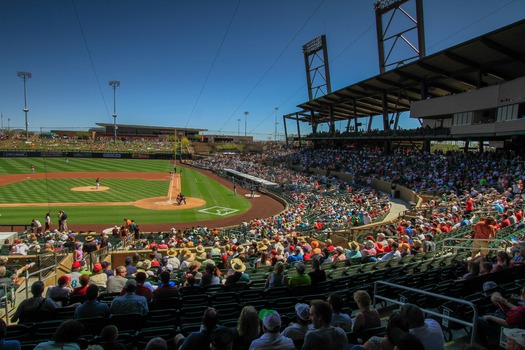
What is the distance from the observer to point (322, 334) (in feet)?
10.9

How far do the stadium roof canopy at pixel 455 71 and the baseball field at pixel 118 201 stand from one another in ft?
63.6

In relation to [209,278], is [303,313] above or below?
above

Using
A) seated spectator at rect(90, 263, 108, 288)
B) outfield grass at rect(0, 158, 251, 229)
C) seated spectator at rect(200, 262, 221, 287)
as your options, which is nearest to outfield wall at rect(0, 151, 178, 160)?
outfield grass at rect(0, 158, 251, 229)

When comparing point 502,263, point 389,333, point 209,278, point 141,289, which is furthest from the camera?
point 209,278

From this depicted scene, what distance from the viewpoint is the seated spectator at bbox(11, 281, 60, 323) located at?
529cm

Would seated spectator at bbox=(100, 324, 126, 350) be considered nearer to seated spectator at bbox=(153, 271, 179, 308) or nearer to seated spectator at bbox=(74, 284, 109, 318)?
seated spectator at bbox=(74, 284, 109, 318)

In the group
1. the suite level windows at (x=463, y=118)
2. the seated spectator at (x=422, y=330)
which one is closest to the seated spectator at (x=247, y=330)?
the seated spectator at (x=422, y=330)

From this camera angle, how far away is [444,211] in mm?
17594

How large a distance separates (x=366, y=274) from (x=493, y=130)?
27217 mm

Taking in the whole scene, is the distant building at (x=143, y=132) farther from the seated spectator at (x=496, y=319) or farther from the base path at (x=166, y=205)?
the seated spectator at (x=496, y=319)

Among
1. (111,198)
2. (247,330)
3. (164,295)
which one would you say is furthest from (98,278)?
(111,198)

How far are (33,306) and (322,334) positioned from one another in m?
4.81

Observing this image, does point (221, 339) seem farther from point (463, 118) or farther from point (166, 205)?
point (463, 118)

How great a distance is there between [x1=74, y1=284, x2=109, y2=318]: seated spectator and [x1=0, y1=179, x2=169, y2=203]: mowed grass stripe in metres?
25.3
